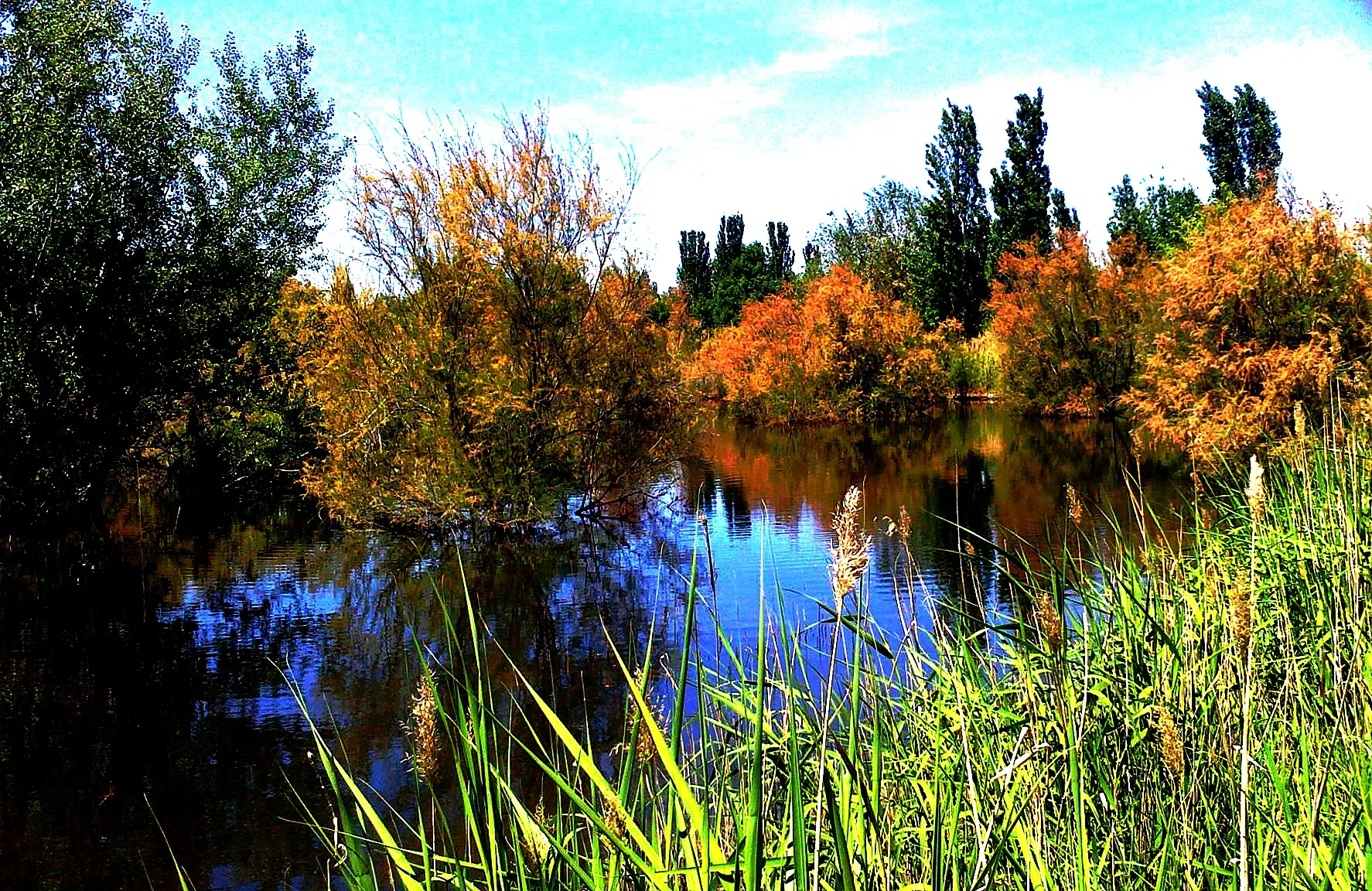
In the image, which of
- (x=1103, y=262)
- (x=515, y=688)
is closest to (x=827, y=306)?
(x=1103, y=262)

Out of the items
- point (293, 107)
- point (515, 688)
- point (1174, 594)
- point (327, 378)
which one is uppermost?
point (293, 107)

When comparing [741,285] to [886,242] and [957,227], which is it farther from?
[957,227]

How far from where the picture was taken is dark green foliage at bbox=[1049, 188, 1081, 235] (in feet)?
129

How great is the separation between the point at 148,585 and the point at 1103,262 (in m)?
26.7

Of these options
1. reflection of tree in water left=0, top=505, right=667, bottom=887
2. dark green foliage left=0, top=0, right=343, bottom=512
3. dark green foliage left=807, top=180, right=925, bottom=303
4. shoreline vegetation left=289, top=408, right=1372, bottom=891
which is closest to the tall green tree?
dark green foliage left=807, top=180, right=925, bottom=303

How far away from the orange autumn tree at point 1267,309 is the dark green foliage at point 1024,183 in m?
23.3

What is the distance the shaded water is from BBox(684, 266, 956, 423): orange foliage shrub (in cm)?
1309

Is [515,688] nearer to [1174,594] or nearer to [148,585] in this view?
[1174,594]

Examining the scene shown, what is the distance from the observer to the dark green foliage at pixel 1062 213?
39.4 m

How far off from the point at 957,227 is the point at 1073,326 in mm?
13610

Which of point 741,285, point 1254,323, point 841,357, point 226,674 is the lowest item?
point 226,674

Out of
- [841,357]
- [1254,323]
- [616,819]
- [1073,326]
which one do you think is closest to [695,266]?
[841,357]

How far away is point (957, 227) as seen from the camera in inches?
1638

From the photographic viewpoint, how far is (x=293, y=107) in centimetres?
1883
